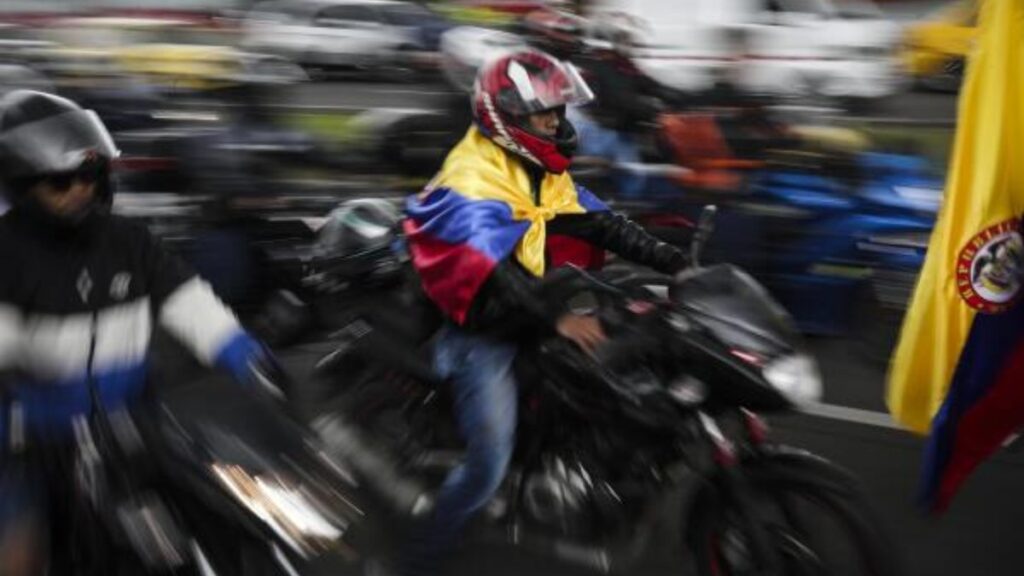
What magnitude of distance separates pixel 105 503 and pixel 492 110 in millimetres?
1676

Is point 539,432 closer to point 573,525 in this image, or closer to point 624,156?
point 573,525

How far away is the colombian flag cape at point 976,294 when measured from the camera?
3.45 m

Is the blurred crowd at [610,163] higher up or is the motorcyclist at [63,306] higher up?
the motorcyclist at [63,306]

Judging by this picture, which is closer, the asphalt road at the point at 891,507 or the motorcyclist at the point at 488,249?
the motorcyclist at the point at 488,249

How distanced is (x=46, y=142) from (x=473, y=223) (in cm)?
126

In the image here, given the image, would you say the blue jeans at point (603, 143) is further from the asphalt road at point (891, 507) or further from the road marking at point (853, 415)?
the road marking at point (853, 415)

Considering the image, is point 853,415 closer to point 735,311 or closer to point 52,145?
point 735,311

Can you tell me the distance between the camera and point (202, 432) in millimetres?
2670

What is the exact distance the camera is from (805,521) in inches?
129

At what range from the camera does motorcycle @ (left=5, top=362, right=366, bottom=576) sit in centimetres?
252

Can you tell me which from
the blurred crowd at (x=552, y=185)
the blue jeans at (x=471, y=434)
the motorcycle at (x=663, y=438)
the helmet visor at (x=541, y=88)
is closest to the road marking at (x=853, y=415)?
the blurred crowd at (x=552, y=185)

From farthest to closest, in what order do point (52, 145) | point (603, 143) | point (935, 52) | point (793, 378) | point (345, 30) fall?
point (345, 30), point (935, 52), point (603, 143), point (793, 378), point (52, 145)

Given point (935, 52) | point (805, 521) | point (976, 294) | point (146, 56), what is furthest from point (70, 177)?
point (935, 52)

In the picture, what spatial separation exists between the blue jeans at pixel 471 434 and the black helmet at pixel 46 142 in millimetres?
1279
